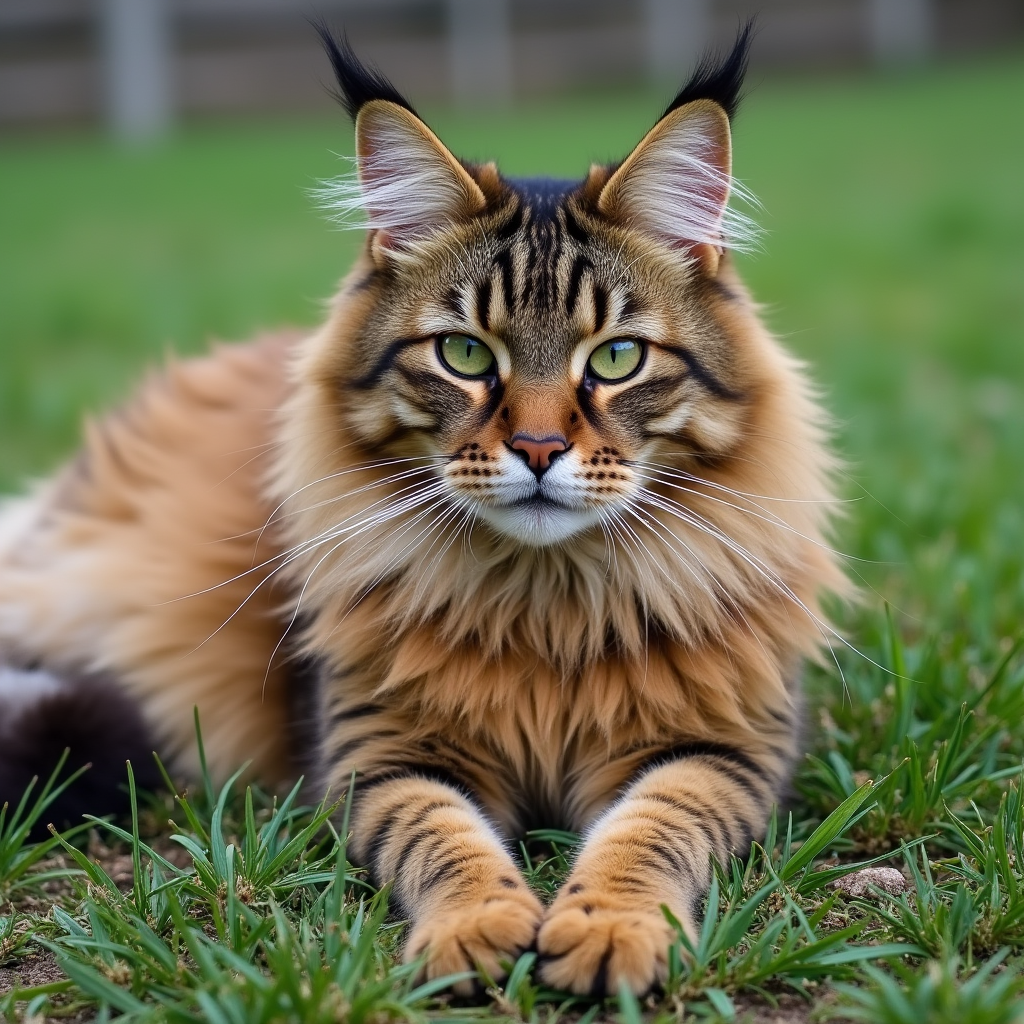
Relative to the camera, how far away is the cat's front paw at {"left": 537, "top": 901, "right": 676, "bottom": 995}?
1.81m

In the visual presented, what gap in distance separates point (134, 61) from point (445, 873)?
1886 cm

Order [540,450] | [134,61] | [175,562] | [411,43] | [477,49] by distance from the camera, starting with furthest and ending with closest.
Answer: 1. [411,43]
2. [477,49]
3. [134,61]
4. [175,562]
5. [540,450]

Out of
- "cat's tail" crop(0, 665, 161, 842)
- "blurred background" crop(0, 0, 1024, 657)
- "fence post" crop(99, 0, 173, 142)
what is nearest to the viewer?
"cat's tail" crop(0, 665, 161, 842)

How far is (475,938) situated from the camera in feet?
6.15

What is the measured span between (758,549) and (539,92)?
1840 cm

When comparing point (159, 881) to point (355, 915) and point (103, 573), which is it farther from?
point (103, 573)

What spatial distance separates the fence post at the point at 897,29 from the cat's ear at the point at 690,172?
59.2 feet

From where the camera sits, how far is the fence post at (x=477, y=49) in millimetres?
18875

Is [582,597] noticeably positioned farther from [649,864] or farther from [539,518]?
[649,864]

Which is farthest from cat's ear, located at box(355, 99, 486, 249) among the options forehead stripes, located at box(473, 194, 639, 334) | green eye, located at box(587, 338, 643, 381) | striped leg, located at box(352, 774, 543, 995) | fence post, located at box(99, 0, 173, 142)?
fence post, located at box(99, 0, 173, 142)

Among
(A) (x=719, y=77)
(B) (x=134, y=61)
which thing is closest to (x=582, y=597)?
(A) (x=719, y=77)

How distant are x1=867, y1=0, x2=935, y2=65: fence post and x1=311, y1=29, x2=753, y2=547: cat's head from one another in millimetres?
18103

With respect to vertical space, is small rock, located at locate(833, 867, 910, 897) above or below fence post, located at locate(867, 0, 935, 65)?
below

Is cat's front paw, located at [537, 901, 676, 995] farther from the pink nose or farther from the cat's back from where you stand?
the cat's back
